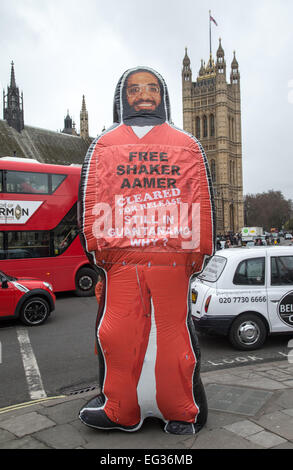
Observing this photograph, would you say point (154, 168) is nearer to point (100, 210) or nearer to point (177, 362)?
point (100, 210)

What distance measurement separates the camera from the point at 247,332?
21.8ft

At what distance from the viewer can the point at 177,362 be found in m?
3.48

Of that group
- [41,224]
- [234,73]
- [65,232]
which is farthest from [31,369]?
[234,73]

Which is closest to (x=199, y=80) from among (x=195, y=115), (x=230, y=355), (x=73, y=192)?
(x=195, y=115)

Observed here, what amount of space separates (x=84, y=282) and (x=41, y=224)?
2.27 metres

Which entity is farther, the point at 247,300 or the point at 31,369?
the point at 247,300

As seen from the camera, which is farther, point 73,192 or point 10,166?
point 73,192

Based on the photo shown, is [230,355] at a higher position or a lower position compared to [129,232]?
lower

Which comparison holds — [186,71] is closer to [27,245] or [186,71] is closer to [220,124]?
[220,124]

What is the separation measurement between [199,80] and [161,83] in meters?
90.6

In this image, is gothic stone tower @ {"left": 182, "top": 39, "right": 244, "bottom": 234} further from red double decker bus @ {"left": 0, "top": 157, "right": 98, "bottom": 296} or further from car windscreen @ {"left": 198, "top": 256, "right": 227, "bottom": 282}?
car windscreen @ {"left": 198, "top": 256, "right": 227, "bottom": 282}

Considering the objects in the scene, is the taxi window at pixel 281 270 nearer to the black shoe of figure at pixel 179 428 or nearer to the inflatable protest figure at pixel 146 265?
the inflatable protest figure at pixel 146 265

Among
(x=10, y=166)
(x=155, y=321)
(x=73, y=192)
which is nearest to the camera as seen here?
(x=155, y=321)

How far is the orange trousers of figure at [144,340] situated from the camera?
3.44 meters
